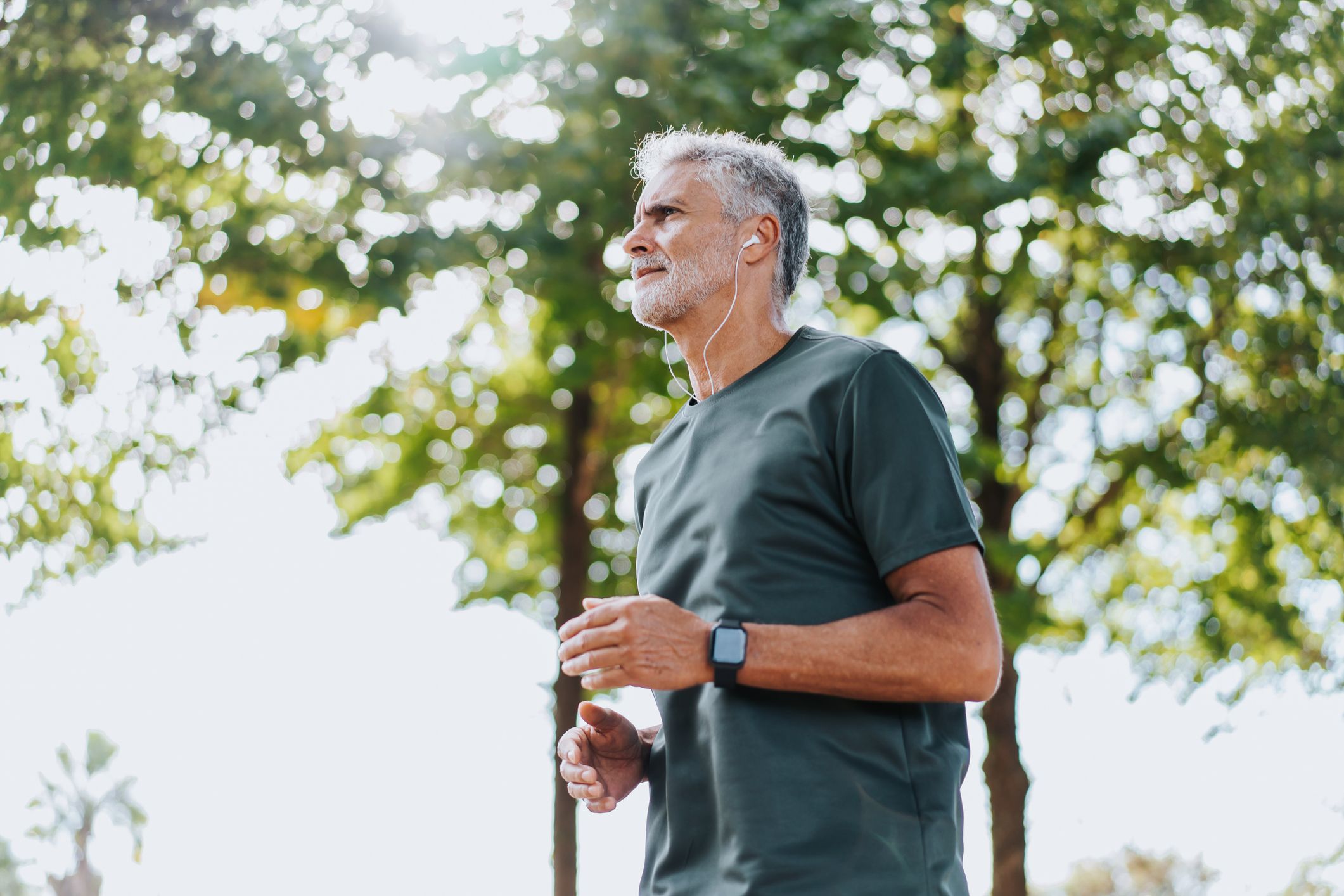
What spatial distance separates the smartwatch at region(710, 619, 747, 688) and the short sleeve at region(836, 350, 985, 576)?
254mm

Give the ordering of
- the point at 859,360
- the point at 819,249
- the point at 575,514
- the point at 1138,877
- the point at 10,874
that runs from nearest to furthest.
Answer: the point at 859,360 → the point at 819,249 → the point at 575,514 → the point at 1138,877 → the point at 10,874

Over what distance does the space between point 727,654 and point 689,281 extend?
87cm

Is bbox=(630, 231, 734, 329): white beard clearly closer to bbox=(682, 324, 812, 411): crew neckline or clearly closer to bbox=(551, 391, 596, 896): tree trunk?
bbox=(682, 324, 812, 411): crew neckline

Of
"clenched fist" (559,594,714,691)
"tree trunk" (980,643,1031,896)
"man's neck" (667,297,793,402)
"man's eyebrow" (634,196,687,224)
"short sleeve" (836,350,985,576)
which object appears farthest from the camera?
"tree trunk" (980,643,1031,896)

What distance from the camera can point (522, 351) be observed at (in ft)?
42.4

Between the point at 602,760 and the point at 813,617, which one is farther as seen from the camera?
the point at 602,760

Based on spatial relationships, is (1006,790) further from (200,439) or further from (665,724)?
(665,724)

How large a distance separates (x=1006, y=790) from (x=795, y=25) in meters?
7.89

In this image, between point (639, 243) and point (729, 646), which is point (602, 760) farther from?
point (639, 243)

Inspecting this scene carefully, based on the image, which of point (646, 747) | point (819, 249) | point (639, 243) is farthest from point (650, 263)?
point (819, 249)

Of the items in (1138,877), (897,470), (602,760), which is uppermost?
(897,470)

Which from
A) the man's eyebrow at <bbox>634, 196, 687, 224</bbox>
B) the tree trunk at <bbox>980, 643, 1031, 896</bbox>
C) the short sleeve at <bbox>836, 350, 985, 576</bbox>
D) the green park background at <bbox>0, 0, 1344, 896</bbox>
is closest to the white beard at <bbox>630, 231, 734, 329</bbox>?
the man's eyebrow at <bbox>634, 196, 687, 224</bbox>

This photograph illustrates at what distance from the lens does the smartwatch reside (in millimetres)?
1832

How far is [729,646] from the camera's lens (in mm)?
1837
